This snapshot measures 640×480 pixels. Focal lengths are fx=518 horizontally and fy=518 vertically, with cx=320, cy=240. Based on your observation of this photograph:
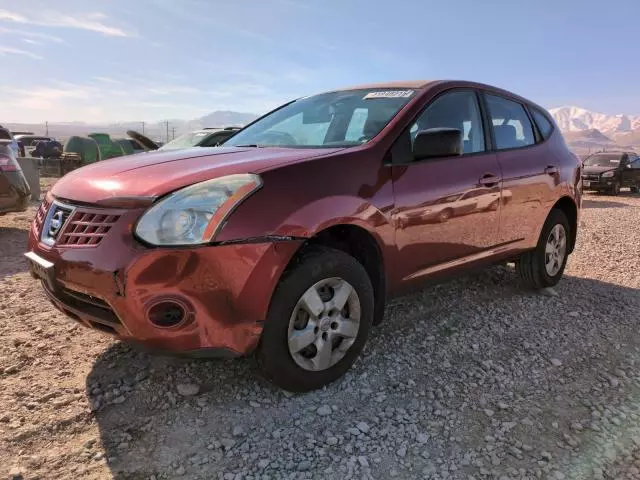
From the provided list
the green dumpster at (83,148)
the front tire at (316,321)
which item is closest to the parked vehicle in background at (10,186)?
the front tire at (316,321)

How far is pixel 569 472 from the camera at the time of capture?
223 centimetres

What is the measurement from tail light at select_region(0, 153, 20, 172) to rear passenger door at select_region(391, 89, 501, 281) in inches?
215

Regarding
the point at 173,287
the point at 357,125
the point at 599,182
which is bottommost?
the point at 599,182

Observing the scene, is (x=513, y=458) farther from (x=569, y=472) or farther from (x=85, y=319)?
(x=85, y=319)

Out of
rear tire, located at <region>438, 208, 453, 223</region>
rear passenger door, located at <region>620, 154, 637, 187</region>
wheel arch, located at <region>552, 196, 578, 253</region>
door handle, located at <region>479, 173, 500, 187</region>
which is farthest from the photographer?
rear passenger door, located at <region>620, 154, 637, 187</region>

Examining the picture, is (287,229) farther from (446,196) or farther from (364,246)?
(446,196)

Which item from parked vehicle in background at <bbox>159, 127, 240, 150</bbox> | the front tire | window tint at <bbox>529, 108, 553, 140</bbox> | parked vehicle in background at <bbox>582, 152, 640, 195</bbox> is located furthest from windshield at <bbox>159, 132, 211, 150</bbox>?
parked vehicle in background at <bbox>582, 152, 640, 195</bbox>

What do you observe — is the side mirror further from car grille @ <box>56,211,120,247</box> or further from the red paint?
car grille @ <box>56,211,120,247</box>

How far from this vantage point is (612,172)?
60.6 ft

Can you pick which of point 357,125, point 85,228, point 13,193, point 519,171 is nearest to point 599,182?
point 519,171

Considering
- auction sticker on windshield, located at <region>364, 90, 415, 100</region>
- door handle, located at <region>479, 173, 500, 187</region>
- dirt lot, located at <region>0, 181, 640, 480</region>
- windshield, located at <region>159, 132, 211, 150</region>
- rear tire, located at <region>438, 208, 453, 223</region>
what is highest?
auction sticker on windshield, located at <region>364, 90, 415, 100</region>

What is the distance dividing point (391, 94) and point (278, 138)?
2.69ft

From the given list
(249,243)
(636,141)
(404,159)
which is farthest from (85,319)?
(636,141)

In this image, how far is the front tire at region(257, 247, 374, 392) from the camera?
2.49m
